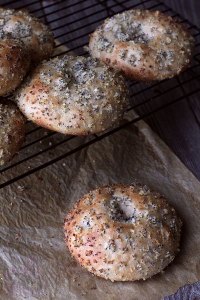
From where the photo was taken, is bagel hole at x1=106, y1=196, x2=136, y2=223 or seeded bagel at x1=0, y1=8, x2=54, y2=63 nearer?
bagel hole at x1=106, y1=196, x2=136, y2=223

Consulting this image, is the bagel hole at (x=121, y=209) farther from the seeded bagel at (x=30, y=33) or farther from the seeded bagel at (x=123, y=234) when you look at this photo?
the seeded bagel at (x=30, y=33)

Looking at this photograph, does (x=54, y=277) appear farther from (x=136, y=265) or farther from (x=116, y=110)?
(x=116, y=110)

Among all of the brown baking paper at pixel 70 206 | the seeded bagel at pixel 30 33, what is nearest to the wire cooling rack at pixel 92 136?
the brown baking paper at pixel 70 206

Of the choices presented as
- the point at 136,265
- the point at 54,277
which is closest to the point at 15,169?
the point at 54,277

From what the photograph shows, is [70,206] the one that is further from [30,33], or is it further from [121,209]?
[30,33]

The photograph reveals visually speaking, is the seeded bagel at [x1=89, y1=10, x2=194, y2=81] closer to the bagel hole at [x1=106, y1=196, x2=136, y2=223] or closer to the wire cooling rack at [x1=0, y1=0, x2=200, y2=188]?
the wire cooling rack at [x1=0, y1=0, x2=200, y2=188]

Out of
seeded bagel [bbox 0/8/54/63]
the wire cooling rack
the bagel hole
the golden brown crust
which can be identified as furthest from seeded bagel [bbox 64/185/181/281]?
seeded bagel [bbox 0/8/54/63]
